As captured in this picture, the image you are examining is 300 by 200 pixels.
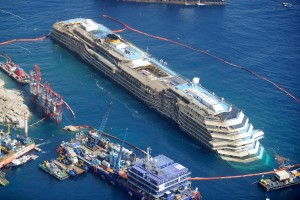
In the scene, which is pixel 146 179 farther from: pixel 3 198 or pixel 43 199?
pixel 3 198

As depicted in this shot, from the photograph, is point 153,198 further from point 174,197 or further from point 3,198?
point 3,198

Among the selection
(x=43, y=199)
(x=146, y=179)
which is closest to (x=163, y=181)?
(x=146, y=179)

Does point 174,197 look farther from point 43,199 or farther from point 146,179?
point 43,199

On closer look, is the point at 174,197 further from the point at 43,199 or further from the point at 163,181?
the point at 43,199

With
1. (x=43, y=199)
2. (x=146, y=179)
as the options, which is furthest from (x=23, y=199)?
(x=146, y=179)

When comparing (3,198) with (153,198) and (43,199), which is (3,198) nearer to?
(43,199)

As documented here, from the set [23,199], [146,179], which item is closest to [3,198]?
[23,199]
